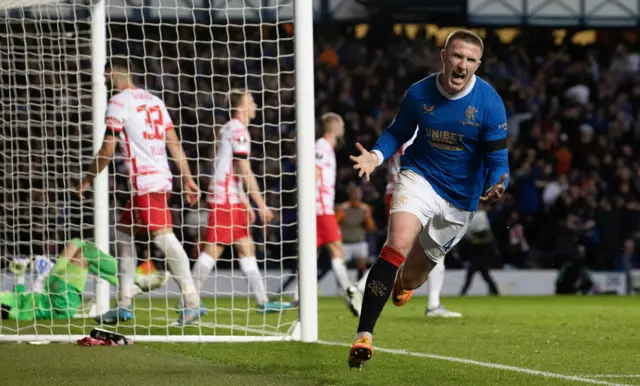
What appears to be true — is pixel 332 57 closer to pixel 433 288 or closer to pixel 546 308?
pixel 546 308

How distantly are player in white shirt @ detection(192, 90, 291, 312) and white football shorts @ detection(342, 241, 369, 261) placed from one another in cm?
543

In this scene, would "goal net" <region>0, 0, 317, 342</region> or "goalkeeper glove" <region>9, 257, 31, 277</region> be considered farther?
"goalkeeper glove" <region>9, 257, 31, 277</region>

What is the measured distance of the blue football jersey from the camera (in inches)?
262

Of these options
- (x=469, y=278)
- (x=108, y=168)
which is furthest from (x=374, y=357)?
(x=469, y=278)

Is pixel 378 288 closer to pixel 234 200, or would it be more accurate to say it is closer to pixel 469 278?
pixel 234 200

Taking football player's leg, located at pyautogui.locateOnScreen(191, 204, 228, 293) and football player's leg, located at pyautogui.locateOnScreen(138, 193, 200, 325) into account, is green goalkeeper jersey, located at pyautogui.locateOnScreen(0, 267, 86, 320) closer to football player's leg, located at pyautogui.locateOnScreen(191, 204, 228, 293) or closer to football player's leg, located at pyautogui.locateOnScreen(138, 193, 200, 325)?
football player's leg, located at pyautogui.locateOnScreen(191, 204, 228, 293)

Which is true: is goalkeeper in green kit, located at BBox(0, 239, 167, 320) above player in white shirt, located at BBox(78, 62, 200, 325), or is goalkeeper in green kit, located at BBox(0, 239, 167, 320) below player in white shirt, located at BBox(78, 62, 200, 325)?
below

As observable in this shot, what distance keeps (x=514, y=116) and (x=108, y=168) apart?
36.9ft

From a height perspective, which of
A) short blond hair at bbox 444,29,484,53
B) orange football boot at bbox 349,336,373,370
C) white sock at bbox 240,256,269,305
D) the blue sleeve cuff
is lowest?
white sock at bbox 240,256,269,305

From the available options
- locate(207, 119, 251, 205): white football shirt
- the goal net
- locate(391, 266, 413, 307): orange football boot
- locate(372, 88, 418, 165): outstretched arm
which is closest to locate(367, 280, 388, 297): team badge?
locate(372, 88, 418, 165): outstretched arm

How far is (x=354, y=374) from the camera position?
250 inches

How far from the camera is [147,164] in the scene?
9539 mm

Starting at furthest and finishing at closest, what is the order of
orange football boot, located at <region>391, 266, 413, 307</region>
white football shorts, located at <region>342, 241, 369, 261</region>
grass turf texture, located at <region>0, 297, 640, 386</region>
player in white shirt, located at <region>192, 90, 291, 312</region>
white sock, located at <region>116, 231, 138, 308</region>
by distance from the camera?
1. white football shorts, located at <region>342, 241, 369, 261</region>
2. player in white shirt, located at <region>192, 90, 291, 312</region>
3. white sock, located at <region>116, 231, 138, 308</region>
4. orange football boot, located at <region>391, 266, 413, 307</region>
5. grass turf texture, located at <region>0, 297, 640, 386</region>

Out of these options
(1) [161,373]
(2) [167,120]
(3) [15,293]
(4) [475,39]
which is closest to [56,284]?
(3) [15,293]
